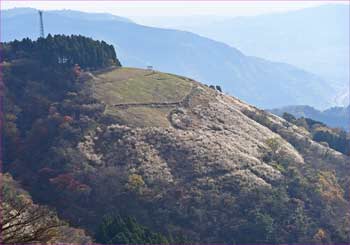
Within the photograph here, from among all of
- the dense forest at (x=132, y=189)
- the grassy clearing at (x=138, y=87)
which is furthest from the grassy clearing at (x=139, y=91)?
the dense forest at (x=132, y=189)

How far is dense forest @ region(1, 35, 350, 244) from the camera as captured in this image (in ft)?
188

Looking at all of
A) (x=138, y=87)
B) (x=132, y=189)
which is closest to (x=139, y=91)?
(x=138, y=87)

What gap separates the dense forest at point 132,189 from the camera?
188 feet

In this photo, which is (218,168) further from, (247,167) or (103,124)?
(103,124)

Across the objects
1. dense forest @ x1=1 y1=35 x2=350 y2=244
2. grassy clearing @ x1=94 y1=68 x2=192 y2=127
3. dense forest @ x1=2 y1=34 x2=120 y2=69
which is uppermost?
dense forest @ x1=2 y1=34 x2=120 y2=69

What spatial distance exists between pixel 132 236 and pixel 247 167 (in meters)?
23.8

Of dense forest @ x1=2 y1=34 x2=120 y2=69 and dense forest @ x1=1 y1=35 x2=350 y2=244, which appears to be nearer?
dense forest @ x1=1 y1=35 x2=350 y2=244

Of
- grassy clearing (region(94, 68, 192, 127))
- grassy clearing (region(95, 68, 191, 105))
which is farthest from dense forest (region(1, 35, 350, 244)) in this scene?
grassy clearing (region(95, 68, 191, 105))

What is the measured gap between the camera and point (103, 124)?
70.9 metres

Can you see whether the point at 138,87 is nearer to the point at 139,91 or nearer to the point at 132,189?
the point at 139,91

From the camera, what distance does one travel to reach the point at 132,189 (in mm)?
59594

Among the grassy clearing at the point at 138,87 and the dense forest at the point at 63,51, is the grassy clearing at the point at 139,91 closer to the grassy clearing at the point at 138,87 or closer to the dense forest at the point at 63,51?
the grassy clearing at the point at 138,87

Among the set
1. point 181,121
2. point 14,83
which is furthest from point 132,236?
point 14,83

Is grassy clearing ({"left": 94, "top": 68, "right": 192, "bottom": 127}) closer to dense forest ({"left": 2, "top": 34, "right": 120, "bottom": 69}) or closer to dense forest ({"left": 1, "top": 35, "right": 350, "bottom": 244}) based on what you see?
dense forest ({"left": 1, "top": 35, "right": 350, "bottom": 244})
